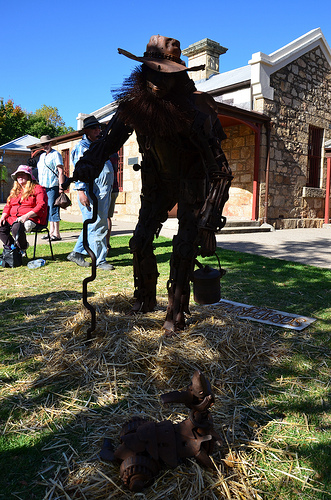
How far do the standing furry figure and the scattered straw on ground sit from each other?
329mm

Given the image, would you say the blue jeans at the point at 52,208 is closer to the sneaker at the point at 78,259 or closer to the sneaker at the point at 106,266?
the sneaker at the point at 78,259

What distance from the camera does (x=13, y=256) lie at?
5781 millimetres

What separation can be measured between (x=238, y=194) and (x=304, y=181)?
2.79m

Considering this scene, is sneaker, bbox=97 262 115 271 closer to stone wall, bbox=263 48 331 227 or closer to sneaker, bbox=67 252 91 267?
sneaker, bbox=67 252 91 267

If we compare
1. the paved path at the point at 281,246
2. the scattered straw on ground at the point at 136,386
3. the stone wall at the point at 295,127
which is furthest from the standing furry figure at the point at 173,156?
the stone wall at the point at 295,127

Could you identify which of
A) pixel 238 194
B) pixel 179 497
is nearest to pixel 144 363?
pixel 179 497

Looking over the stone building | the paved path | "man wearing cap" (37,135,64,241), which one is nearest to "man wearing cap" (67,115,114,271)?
"man wearing cap" (37,135,64,241)

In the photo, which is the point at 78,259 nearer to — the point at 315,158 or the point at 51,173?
the point at 51,173

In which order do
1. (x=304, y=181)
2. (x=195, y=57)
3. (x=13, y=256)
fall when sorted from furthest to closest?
(x=195, y=57), (x=304, y=181), (x=13, y=256)

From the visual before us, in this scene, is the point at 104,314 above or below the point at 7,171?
below

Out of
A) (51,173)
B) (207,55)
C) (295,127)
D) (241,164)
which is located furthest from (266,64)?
(51,173)

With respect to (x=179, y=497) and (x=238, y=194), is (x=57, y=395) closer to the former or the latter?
(x=179, y=497)

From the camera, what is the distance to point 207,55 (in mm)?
16125

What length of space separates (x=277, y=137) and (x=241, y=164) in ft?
4.77
